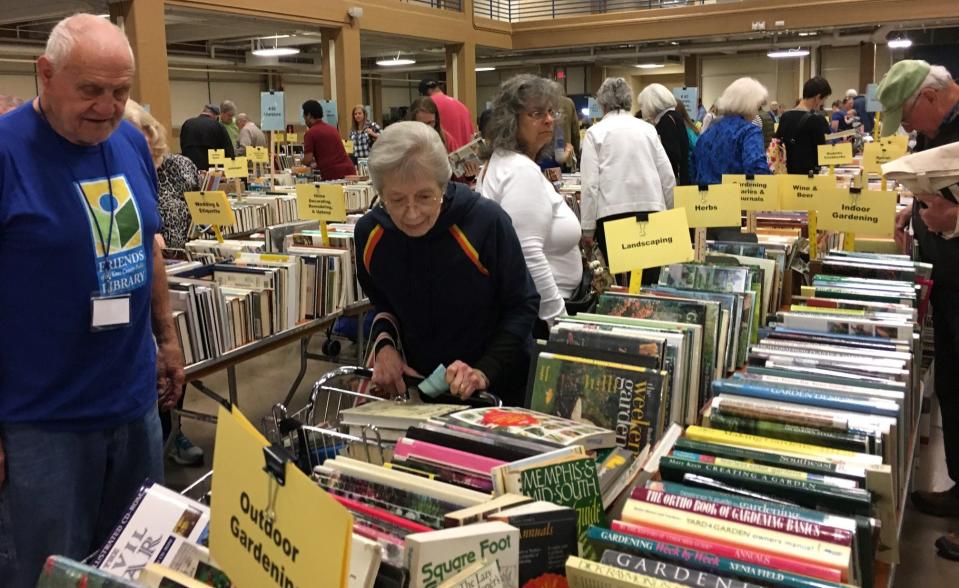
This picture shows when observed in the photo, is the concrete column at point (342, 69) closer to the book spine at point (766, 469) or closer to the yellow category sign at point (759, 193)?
the yellow category sign at point (759, 193)

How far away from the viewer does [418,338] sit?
7.53ft

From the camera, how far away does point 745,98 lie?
481 cm

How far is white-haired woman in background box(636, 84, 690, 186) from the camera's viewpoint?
5.52m

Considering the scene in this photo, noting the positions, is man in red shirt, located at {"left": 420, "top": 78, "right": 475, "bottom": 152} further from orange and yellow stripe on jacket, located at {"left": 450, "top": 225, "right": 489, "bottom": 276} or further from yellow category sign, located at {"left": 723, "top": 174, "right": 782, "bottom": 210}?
orange and yellow stripe on jacket, located at {"left": 450, "top": 225, "right": 489, "bottom": 276}

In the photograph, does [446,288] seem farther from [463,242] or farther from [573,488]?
[573,488]

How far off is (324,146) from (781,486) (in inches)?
298

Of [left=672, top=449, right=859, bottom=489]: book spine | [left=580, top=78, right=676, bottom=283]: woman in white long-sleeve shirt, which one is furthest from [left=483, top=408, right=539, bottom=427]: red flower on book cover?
[left=580, top=78, right=676, bottom=283]: woman in white long-sleeve shirt

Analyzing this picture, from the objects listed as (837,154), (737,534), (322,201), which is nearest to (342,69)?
(837,154)

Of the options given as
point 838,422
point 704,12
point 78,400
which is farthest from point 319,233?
point 704,12

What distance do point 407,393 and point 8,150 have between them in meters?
1.09

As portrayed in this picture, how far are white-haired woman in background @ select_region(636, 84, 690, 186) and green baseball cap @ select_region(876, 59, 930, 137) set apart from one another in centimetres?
234

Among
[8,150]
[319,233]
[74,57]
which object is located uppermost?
[74,57]

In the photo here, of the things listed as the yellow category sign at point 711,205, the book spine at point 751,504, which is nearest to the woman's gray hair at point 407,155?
the book spine at point 751,504

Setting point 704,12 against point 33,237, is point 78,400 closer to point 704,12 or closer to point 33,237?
point 33,237
